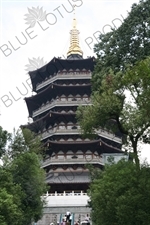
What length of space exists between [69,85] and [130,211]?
20.6 m

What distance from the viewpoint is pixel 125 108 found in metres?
14.0

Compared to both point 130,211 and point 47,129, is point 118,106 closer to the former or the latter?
point 130,211

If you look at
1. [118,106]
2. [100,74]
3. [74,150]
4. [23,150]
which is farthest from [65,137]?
[118,106]

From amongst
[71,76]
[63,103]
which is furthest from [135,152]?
[71,76]

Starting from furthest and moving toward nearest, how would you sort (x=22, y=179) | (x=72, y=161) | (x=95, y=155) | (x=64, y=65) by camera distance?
(x=64, y=65) → (x=95, y=155) → (x=72, y=161) → (x=22, y=179)

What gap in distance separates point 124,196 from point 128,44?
716 centimetres

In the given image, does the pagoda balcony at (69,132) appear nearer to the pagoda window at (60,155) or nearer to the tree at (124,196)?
the pagoda window at (60,155)

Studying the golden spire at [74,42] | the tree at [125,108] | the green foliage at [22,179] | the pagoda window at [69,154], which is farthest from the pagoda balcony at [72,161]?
the tree at [125,108]

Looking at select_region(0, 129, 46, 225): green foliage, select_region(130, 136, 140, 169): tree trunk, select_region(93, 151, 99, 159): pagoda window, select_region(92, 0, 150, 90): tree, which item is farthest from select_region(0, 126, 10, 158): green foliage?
select_region(93, 151, 99, 159): pagoda window

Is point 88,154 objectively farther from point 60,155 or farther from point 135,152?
point 135,152

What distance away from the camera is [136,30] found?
17.9 metres

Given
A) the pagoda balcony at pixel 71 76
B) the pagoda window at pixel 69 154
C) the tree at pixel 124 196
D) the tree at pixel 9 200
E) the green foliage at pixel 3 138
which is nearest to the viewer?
the tree at pixel 124 196

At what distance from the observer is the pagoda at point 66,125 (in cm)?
2914

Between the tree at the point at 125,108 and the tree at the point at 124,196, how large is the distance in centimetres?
64
